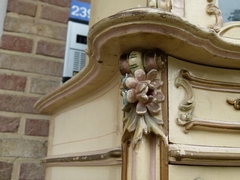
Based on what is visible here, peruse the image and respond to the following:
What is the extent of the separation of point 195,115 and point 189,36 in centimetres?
13

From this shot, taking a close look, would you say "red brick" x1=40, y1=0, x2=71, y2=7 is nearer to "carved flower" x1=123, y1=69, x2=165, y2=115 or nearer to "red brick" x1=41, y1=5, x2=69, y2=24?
"red brick" x1=41, y1=5, x2=69, y2=24

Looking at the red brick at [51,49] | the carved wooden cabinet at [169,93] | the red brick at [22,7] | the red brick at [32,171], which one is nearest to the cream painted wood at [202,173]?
the carved wooden cabinet at [169,93]

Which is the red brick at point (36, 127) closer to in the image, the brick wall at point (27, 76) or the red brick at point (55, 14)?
the brick wall at point (27, 76)

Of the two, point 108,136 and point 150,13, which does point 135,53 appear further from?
point 108,136

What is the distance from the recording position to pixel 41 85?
3.57 ft

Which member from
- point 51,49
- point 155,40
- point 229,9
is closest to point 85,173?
point 155,40

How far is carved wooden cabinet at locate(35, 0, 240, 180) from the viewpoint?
46 centimetres

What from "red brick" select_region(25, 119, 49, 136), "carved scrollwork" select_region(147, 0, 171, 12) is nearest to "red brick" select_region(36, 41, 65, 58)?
"red brick" select_region(25, 119, 49, 136)

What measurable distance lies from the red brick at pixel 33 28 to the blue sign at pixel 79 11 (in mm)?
70

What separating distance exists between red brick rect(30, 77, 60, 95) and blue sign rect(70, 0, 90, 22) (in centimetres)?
28

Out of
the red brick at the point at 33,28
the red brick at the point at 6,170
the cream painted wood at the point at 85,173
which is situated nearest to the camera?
the cream painted wood at the point at 85,173

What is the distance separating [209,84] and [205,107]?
0.04m

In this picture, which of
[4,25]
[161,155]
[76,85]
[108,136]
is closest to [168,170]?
[161,155]

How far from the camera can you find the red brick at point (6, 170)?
0.99m
